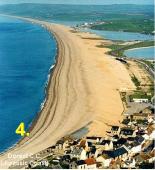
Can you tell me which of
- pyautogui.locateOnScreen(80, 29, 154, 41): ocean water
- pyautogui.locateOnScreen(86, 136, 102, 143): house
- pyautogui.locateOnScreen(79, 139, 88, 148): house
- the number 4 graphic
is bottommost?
pyautogui.locateOnScreen(80, 29, 154, 41): ocean water

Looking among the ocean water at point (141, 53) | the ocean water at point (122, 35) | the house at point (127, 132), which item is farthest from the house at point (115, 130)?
the ocean water at point (122, 35)

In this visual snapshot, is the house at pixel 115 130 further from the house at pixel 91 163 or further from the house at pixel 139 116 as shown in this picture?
the house at pixel 91 163

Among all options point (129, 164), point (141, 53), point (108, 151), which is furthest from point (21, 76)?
point (129, 164)

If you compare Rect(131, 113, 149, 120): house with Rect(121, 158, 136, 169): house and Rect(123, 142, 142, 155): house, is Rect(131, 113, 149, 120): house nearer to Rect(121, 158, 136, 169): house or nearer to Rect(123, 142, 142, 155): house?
Rect(123, 142, 142, 155): house

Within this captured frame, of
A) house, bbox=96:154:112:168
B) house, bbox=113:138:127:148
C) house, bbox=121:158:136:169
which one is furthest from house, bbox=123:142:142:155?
house, bbox=96:154:112:168

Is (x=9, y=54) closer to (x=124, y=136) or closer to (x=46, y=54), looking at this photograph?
(x=46, y=54)

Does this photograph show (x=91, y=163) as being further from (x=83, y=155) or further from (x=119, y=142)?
(x=119, y=142)
